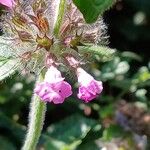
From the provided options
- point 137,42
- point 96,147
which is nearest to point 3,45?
point 96,147

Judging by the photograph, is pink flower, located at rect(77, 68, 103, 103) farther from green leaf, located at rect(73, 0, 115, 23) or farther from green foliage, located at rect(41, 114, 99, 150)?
green foliage, located at rect(41, 114, 99, 150)

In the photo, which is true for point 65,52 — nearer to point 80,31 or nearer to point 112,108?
point 80,31

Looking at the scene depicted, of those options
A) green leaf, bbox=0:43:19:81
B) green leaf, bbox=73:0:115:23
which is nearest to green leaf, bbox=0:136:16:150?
green leaf, bbox=0:43:19:81

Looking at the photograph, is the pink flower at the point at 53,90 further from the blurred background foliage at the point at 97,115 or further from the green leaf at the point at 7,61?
the blurred background foliage at the point at 97,115

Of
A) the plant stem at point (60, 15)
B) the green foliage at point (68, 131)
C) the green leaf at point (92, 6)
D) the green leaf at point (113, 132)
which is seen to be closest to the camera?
the green leaf at point (92, 6)

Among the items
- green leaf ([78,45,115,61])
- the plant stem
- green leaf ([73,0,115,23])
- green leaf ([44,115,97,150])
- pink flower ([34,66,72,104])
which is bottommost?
green leaf ([44,115,97,150])

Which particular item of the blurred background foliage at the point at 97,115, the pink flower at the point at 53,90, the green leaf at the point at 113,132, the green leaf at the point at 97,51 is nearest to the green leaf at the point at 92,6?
the pink flower at the point at 53,90
